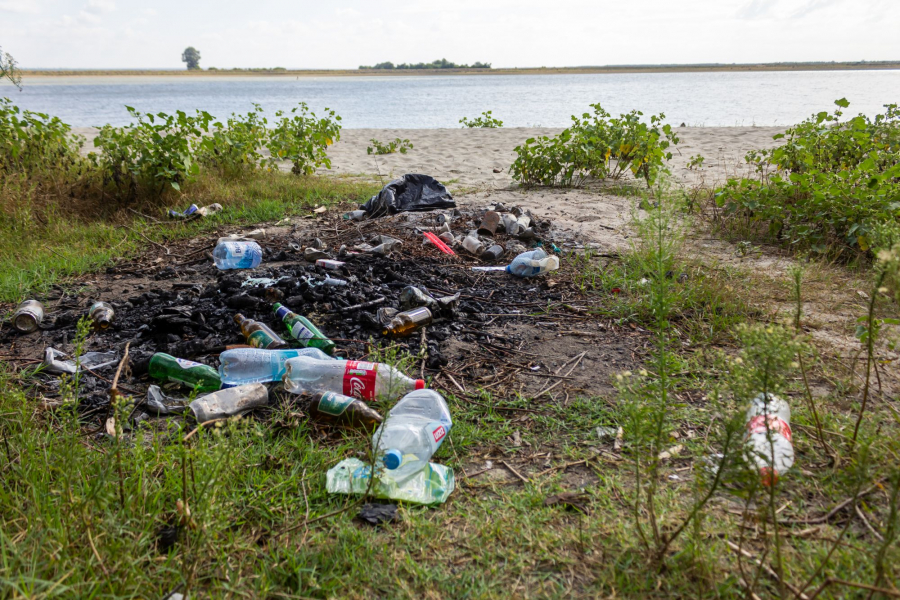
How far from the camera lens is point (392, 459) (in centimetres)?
198

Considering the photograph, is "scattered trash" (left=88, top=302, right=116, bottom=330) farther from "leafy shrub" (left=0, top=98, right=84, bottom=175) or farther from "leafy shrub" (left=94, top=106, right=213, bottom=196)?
"leafy shrub" (left=0, top=98, right=84, bottom=175)

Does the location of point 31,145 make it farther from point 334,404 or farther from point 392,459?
point 392,459

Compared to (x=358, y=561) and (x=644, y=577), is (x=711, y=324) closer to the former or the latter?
(x=644, y=577)

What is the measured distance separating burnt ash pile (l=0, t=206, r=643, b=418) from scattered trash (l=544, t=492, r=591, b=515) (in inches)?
28.2

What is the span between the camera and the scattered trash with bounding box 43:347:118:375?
9.07 feet

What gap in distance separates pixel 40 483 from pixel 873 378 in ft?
11.2

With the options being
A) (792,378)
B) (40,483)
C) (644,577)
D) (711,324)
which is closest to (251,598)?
(40,483)

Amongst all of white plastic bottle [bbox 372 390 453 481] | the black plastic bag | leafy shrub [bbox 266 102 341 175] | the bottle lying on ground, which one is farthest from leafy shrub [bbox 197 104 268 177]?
white plastic bottle [bbox 372 390 453 481]

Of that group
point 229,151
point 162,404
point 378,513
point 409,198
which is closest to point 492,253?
point 409,198

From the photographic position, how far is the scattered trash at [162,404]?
246cm

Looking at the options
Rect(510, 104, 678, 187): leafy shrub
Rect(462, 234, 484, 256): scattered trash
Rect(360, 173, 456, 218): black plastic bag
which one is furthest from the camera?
Rect(510, 104, 678, 187): leafy shrub

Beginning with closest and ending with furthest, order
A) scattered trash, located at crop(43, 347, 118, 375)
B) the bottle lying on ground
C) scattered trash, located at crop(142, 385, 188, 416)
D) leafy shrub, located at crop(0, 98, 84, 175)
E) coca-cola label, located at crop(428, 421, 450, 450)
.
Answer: coca-cola label, located at crop(428, 421, 450, 450) < the bottle lying on ground < scattered trash, located at crop(142, 385, 188, 416) < scattered trash, located at crop(43, 347, 118, 375) < leafy shrub, located at crop(0, 98, 84, 175)

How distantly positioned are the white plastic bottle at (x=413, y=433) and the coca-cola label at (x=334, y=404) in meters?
0.21

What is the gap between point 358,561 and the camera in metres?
1.65
